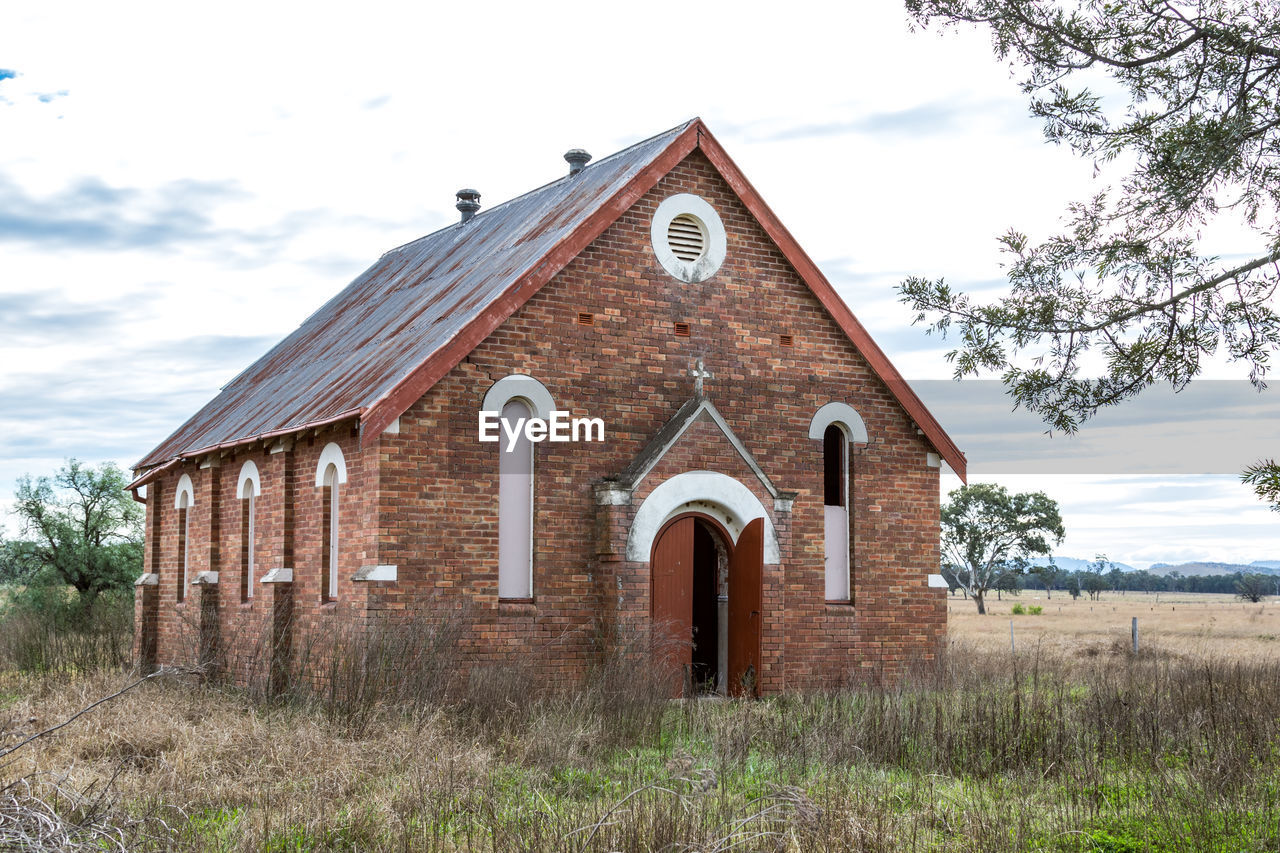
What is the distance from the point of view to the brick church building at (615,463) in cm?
1564

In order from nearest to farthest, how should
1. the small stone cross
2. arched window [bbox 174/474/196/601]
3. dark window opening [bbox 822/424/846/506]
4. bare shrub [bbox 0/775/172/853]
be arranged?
bare shrub [bbox 0/775/172/853]
the small stone cross
dark window opening [bbox 822/424/846/506]
arched window [bbox 174/474/196/601]

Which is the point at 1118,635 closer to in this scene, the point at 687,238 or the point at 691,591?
the point at 691,591

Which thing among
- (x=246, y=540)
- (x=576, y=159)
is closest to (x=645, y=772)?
(x=246, y=540)

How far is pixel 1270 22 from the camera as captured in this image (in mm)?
10984

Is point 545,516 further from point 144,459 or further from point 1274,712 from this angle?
point 144,459

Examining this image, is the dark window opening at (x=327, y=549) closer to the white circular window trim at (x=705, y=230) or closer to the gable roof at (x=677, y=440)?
the gable roof at (x=677, y=440)

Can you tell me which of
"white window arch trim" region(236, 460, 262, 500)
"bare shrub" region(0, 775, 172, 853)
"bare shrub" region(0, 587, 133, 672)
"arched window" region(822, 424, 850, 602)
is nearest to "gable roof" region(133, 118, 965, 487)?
"white window arch trim" region(236, 460, 262, 500)

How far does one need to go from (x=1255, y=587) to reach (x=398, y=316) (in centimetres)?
9601

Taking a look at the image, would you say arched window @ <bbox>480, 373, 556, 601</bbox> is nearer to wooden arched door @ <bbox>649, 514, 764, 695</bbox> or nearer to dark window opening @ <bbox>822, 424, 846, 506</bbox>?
wooden arched door @ <bbox>649, 514, 764, 695</bbox>

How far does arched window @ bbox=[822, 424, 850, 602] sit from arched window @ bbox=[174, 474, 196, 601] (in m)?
11.2

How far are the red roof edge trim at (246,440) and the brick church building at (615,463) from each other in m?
0.10

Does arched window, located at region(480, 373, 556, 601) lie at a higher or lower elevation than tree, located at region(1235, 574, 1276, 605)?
higher

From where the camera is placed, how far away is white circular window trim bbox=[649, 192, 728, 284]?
17.6 metres

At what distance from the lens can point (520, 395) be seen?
16.2 meters
